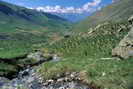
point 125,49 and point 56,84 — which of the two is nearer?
point 56,84

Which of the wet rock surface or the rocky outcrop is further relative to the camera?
the rocky outcrop

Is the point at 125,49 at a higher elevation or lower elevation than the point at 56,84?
higher

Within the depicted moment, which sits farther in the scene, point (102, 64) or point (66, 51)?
point (66, 51)

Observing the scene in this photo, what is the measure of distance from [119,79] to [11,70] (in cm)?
3037

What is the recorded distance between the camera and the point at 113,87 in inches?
1357

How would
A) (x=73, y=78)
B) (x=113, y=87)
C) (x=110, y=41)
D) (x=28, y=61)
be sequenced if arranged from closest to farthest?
(x=113, y=87) < (x=73, y=78) < (x=28, y=61) < (x=110, y=41)

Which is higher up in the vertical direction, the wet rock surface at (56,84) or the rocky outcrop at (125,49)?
the rocky outcrop at (125,49)

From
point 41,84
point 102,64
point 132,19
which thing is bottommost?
point 41,84

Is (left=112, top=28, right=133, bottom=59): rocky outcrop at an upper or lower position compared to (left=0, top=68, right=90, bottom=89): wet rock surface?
upper

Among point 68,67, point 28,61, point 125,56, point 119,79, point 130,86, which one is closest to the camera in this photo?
point 130,86

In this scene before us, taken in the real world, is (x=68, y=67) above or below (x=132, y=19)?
below

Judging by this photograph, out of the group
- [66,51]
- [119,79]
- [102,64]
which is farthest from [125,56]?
[66,51]

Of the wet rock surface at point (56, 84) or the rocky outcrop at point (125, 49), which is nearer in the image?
the wet rock surface at point (56, 84)

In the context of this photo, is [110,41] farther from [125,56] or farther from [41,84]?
[41,84]
